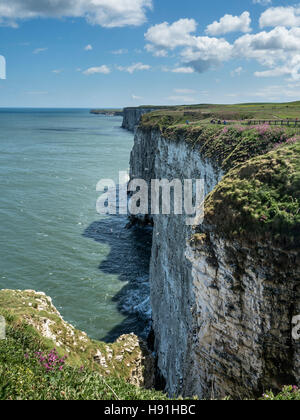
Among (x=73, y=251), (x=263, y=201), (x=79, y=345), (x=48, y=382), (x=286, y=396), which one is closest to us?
(x=286, y=396)

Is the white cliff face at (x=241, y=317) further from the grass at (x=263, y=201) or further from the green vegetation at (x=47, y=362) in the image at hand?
the green vegetation at (x=47, y=362)

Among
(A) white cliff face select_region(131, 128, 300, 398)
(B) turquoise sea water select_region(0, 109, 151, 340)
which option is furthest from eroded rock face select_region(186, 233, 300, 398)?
(B) turquoise sea water select_region(0, 109, 151, 340)

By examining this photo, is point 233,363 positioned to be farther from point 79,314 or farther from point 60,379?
point 79,314

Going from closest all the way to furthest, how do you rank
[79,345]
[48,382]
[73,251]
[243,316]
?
[48,382] < [243,316] < [79,345] < [73,251]

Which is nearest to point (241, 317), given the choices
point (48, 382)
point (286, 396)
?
point (286, 396)

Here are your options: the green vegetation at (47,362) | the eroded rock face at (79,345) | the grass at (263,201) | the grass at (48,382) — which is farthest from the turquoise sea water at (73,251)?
the grass at (263,201)

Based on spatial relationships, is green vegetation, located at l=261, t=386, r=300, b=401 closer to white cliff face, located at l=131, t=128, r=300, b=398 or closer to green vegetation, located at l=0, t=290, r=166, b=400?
white cliff face, located at l=131, t=128, r=300, b=398

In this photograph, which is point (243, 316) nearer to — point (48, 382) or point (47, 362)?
point (48, 382)
